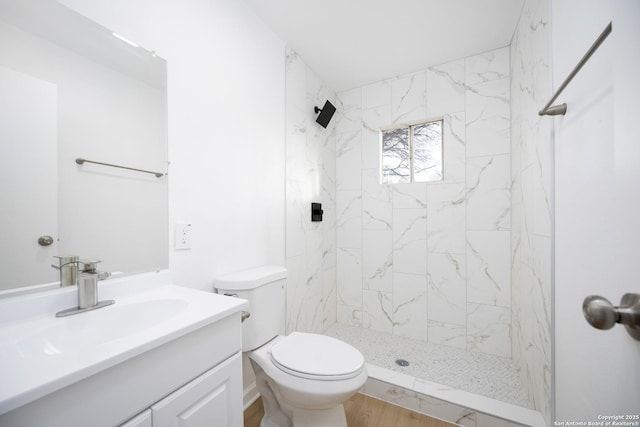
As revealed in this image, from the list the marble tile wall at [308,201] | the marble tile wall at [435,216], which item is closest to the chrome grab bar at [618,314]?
the marble tile wall at [308,201]

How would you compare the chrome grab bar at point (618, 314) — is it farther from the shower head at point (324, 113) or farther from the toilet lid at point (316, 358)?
the shower head at point (324, 113)

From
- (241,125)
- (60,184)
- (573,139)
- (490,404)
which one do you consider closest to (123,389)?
(60,184)

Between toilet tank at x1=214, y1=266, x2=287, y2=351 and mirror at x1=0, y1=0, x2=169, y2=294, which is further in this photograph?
toilet tank at x1=214, y1=266, x2=287, y2=351

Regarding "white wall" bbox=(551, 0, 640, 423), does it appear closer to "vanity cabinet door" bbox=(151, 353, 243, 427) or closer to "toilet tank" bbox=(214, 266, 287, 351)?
"vanity cabinet door" bbox=(151, 353, 243, 427)

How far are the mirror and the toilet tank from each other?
1.13 ft

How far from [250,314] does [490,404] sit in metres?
1.43

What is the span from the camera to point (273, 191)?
178cm

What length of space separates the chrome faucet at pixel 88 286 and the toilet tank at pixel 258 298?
0.51m

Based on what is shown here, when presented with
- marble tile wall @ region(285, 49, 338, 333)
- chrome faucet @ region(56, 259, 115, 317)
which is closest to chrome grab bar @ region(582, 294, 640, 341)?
chrome faucet @ region(56, 259, 115, 317)

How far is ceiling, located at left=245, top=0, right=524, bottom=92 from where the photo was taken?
5.18 ft

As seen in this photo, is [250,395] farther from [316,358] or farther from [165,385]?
[165,385]

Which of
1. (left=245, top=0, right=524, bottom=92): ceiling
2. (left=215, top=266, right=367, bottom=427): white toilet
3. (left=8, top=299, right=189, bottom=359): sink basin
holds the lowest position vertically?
(left=215, top=266, right=367, bottom=427): white toilet

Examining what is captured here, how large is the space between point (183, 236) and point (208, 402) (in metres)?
0.69

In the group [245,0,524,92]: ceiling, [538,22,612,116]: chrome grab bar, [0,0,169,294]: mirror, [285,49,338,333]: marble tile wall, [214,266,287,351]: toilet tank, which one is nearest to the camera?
[538,22,612,116]: chrome grab bar
